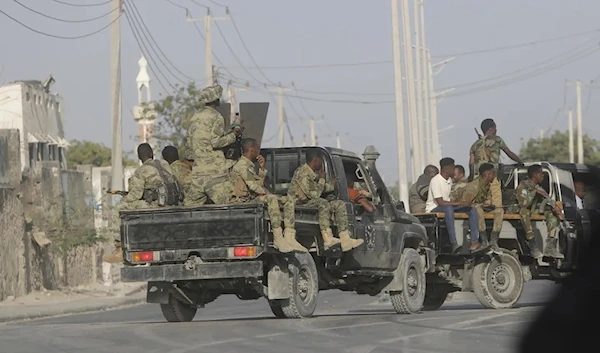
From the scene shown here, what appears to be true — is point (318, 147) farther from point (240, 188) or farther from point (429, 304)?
point (429, 304)

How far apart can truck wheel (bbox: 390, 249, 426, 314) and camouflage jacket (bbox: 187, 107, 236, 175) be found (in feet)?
10.5

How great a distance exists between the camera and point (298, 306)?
14.1 meters

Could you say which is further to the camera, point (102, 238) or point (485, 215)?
point (102, 238)

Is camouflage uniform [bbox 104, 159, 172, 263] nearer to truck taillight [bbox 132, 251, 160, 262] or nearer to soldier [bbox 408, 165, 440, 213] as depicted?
truck taillight [bbox 132, 251, 160, 262]

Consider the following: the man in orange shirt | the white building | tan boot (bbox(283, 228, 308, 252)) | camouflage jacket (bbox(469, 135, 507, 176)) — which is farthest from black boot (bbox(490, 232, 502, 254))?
the white building

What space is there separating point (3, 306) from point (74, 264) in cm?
753

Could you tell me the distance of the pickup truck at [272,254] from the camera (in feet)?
45.0

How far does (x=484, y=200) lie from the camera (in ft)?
56.3

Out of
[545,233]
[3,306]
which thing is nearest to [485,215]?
[545,233]

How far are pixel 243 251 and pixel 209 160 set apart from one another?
52.5 inches

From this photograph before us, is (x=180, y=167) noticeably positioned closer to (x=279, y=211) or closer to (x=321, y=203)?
(x=321, y=203)

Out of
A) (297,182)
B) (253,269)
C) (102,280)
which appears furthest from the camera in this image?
(102,280)

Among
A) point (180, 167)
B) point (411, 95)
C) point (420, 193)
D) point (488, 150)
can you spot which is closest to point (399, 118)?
point (411, 95)

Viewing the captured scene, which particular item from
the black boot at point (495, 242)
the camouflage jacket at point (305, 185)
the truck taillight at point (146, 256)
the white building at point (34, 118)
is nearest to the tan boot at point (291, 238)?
the camouflage jacket at point (305, 185)
